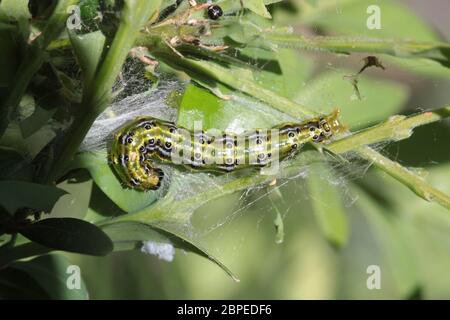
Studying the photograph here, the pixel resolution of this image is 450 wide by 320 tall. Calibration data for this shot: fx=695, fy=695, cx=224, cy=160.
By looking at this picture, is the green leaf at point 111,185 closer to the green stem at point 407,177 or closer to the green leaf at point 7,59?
the green leaf at point 7,59

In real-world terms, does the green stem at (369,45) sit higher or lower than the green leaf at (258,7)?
lower

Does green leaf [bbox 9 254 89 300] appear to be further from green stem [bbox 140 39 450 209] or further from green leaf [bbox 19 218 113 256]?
green stem [bbox 140 39 450 209]

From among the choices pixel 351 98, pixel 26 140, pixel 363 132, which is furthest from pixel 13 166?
pixel 351 98

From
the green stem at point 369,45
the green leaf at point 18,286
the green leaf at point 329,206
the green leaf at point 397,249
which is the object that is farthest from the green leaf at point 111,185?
the green leaf at point 397,249

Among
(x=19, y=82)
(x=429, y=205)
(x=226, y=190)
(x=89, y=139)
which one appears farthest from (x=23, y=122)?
(x=429, y=205)

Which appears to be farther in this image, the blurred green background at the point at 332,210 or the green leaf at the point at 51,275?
the blurred green background at the point at 332,210

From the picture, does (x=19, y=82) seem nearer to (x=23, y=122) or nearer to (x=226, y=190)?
(x=23, y=122)

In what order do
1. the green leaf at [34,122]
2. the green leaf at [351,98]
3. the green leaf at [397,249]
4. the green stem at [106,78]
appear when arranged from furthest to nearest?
the green leaf at [397,249], the green leaf at [351,98], the green leaf at [34,122], the green stem at [106,78]

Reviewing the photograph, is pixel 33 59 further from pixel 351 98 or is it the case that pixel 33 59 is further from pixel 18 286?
pixel 351 98
